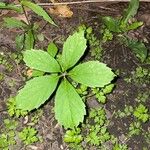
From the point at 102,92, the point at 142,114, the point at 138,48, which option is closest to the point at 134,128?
the point at 142,114

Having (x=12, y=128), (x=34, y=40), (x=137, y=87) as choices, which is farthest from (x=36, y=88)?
(x=137, y=87)

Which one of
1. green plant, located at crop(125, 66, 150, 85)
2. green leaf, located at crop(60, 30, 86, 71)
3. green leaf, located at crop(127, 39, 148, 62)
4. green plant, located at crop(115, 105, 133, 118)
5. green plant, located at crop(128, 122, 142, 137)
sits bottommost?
green plant, located at crop(128, 122, 142, 137)

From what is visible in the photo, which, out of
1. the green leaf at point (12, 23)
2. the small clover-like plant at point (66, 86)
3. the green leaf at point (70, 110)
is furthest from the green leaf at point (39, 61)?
the green leaf at point (12, 23)

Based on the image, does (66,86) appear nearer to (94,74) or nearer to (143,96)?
(94,74)

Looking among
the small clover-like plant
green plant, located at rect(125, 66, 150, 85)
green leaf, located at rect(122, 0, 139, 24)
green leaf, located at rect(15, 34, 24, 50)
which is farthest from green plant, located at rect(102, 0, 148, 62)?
the small clover-like plant

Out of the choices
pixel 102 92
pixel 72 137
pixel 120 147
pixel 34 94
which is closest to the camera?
pixel 34 94

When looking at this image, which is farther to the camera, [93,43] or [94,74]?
[93,43]

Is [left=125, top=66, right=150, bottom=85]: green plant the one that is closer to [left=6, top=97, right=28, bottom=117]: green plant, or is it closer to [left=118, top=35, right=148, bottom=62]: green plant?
[left=118, top=35, right=148, bottom=62]: green plant

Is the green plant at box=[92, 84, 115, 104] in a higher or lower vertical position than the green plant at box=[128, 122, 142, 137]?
higher
